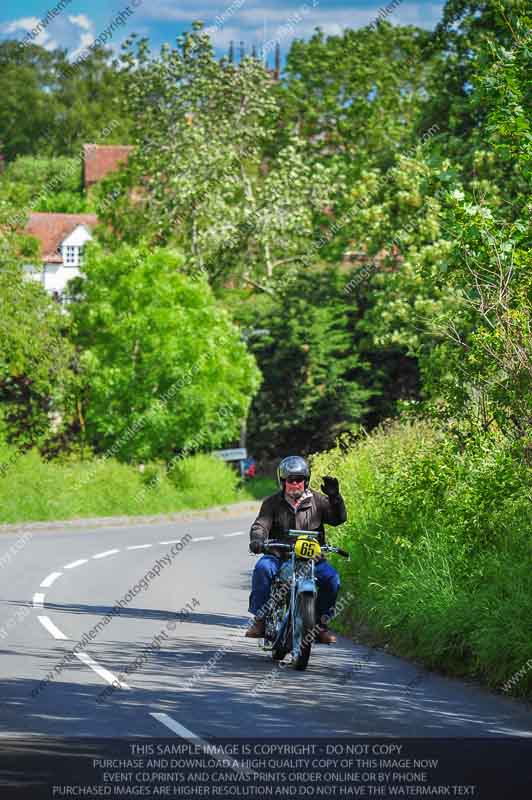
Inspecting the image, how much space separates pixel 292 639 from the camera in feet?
42.7

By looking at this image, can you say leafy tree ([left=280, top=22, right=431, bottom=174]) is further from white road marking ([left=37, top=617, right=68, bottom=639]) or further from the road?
white road marking ([left=37, top=617, right=68, bottom=639])

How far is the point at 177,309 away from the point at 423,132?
378 inches

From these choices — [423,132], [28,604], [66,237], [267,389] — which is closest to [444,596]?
[28,604]

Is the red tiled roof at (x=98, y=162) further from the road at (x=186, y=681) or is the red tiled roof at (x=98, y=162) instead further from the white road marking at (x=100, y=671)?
the white road marking at (x=100, y=671)

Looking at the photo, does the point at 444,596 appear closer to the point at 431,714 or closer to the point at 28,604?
the point at 431,714

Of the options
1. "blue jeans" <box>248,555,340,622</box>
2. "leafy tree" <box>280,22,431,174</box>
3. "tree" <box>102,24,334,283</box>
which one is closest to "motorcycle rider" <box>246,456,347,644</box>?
"blue jeans" <box>248,555,340,622</box>

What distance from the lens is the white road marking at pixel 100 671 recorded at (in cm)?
1188

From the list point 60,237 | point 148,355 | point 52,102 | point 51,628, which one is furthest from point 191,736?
point 52,102

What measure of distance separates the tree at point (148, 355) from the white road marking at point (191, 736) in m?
33.4

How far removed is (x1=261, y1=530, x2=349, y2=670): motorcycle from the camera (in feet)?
41.7

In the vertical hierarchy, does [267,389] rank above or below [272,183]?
below

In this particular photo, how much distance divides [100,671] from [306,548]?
1992mm

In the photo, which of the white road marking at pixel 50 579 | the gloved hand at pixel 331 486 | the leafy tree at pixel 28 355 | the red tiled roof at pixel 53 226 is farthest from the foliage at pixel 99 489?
the red tiled roof at pixel 53 226

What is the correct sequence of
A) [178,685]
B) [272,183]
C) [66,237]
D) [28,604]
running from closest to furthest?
[178,685] → [28,604] → [272,183] → [66,237]
